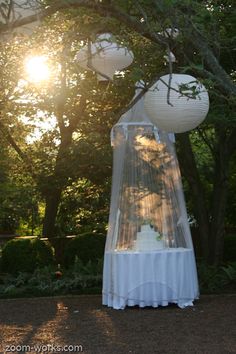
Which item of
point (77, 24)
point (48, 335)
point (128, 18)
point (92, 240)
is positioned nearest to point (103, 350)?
point (48, 335)

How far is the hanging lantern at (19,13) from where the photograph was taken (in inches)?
152

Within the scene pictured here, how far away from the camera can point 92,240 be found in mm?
10273

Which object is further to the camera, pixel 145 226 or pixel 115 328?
pixel 145 226

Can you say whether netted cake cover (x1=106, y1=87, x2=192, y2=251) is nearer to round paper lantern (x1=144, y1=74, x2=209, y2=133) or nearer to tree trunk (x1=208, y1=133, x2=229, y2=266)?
tree trunk (x1=208, y1=133, x2=229, y2=266)

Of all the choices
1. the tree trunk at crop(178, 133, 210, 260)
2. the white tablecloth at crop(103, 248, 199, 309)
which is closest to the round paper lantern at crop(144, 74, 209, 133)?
the white tablecloth at crop(103, 248, 199, 309)

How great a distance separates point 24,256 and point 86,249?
3.71 ft

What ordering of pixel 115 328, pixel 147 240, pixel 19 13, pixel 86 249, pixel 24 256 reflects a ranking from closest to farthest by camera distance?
1. pixel 19 13
2. pixel 115 328
3. pixel 147 240
4. pixel 24 256
5. pixel 86 249

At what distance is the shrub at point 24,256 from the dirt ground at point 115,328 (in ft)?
6.31

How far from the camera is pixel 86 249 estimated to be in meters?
10.2

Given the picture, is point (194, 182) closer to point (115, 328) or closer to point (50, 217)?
point (115, 328)

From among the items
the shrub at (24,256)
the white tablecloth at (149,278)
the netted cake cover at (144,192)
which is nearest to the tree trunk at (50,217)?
the shrub at (24,256)

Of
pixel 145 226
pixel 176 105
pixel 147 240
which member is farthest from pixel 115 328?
pixel 176 105

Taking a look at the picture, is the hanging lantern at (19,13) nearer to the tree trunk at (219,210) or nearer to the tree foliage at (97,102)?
the tree foliage at (97,102)

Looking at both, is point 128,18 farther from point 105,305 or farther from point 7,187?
point 7,187
